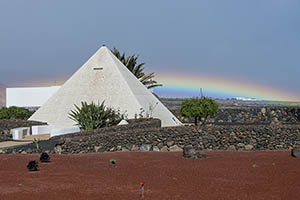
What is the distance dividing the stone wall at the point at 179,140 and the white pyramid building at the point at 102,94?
7.56 m

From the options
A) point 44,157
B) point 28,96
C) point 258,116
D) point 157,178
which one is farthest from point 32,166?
point 28,96

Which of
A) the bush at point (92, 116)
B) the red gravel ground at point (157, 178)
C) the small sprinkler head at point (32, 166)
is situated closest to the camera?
the red gravel ground at point (157, 178)

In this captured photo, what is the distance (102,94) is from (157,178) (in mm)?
15680

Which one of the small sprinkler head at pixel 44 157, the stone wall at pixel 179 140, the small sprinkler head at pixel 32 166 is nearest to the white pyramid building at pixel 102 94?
the stone wall at pixel 179 140

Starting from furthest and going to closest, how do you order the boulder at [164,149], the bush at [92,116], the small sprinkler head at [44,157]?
the bush at [92,116]
the boulder at [164,149]
the small sprinkler head at [44,157]

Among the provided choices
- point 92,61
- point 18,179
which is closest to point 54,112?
point 92,61

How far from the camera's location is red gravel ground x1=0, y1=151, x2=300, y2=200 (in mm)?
5992

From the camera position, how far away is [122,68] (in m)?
24.0

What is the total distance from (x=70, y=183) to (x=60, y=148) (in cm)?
611

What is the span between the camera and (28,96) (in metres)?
43.9

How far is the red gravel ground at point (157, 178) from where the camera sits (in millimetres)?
5992

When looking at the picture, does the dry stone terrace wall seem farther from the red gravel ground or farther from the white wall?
the white wall

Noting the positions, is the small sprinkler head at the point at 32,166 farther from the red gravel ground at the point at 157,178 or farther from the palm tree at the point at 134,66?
the palm tree at the point at 134,66

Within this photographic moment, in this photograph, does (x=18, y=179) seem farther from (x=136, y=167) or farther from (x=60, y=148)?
(x=60, y=148)
